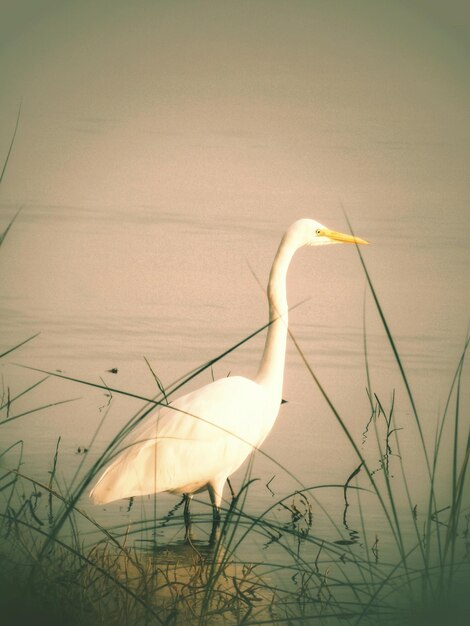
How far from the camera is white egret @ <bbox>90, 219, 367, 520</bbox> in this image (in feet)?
9.73

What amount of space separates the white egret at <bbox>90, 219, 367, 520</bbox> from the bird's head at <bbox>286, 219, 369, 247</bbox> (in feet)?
1.15

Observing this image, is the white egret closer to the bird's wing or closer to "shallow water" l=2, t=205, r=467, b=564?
the bird's wing

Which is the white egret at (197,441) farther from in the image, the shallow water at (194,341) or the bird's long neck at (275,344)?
the shallow water at (194,341)

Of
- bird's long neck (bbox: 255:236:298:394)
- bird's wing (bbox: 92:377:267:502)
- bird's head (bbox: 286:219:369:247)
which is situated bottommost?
bird's wing (bbox: 92:377:267:502)

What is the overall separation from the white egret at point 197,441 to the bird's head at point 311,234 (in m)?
0.35

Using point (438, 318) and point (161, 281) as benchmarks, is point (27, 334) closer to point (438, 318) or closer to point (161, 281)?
point (161, 281)

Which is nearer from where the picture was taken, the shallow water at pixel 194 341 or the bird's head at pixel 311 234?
the bird's head at pixel 311 234

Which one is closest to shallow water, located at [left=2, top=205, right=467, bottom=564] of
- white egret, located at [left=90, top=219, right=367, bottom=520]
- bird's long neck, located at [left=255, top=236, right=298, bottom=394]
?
white egret, located at [left=90, top=219, right=367, bottom=520]

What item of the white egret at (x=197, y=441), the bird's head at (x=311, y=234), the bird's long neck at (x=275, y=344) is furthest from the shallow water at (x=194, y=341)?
the bird's head at (x=311, y=234)

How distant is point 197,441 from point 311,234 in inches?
34.5

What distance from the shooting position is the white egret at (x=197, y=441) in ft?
9.73

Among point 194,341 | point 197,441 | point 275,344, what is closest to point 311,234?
point 275,344

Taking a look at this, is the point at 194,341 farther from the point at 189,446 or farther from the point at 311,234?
the point at 189,446

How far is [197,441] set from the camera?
3.08 metres
